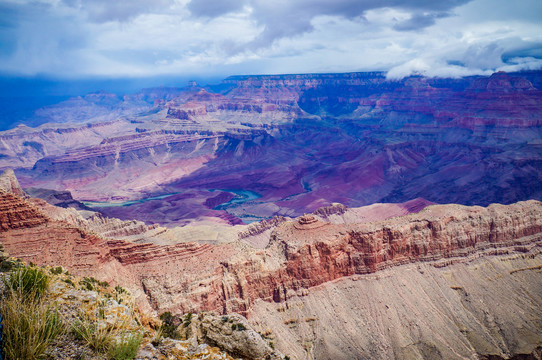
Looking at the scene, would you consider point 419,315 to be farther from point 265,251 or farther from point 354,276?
point 265,251

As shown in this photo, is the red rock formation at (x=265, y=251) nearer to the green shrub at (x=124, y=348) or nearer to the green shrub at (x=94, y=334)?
the green shrub at (x=94, y=334)

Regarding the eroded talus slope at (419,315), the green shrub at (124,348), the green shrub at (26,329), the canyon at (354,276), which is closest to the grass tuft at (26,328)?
the green shrub at (26,329)

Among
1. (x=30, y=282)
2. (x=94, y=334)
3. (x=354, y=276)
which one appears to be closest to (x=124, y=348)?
(x=94, y=334)

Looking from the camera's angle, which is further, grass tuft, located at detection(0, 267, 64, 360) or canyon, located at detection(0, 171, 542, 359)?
canyon, located at detection(0, 171, 542, 359)

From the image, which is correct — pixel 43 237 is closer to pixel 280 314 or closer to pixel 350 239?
pixel 280 314

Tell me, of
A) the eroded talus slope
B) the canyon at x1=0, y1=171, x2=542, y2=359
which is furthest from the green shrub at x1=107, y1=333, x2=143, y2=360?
the eroded talus slope

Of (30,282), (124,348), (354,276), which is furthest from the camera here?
(354,276)

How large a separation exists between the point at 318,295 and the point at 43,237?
3493 centimetres

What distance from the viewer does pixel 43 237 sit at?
138 feet

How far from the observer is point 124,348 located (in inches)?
421

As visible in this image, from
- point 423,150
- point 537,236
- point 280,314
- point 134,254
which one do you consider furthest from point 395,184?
point 134,254

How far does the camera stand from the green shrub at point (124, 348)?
10.6 m

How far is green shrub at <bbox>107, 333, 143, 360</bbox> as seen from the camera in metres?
10.6

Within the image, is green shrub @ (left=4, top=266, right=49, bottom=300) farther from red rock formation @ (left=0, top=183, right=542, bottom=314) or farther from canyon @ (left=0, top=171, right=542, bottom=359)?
red rock formation @ (left=0, top=183, right=542, bottom=314)
